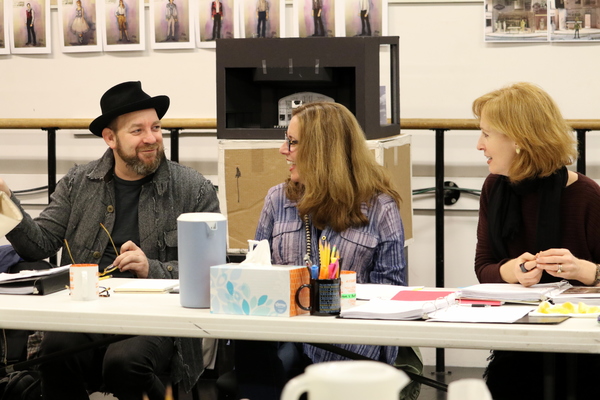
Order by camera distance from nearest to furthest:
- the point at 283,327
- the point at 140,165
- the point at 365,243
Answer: the point at 283,327 → the point at 365,243 → the point at 140,165

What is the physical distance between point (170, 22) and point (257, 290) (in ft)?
8.55

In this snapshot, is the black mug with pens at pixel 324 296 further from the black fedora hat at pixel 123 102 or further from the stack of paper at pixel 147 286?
Result: the black fedora hat at pixel 123 102

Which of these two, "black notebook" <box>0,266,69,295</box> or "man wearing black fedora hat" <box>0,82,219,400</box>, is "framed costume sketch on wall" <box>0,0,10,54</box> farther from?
"black notebook" <box>0,266,69,295</box>

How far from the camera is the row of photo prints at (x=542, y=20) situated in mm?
3648

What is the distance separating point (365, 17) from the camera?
3.83 m

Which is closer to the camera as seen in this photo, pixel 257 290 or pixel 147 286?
pixel 257 290

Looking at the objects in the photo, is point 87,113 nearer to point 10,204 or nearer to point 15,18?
point 15,18

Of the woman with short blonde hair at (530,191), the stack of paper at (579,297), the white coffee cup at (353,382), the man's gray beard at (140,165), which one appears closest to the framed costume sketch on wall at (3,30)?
the man's gray beard at (140,165)

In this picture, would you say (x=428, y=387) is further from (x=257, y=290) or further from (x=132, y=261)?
(x=257, y=290)

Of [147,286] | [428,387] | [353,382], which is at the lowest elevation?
[428,387]

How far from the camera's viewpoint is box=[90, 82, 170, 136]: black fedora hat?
2900 millimetres

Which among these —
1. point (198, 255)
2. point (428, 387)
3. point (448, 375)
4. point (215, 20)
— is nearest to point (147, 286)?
point (198, 255)

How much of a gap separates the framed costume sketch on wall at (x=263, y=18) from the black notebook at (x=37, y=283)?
2042 mm

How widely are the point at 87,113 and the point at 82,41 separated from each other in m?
0.36
